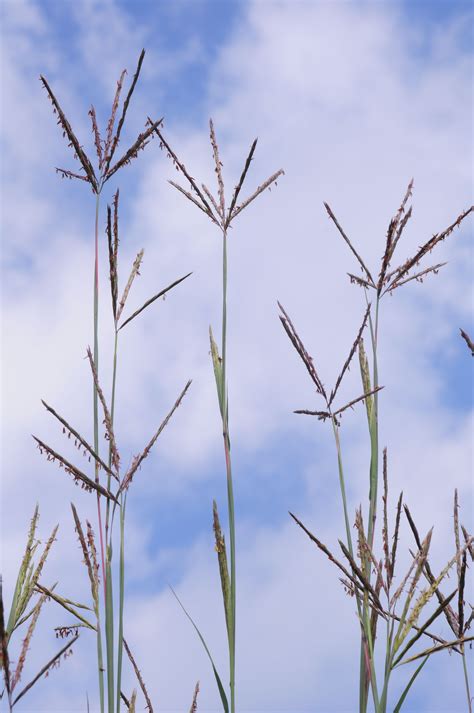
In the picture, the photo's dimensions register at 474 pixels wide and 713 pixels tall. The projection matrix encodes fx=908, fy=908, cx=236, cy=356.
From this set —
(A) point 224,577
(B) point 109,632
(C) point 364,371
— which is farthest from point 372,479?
(B) point 109,632

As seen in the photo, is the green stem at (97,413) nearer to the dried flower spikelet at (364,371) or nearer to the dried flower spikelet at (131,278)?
the dried flower spikelet at (131,278)

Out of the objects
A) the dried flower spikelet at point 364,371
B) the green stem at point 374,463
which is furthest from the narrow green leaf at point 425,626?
the dried flower spikelet at point 364,371

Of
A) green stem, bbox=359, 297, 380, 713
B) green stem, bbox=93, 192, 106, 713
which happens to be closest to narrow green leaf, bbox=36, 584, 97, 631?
green stem, bbox=93, 192, 106, 713

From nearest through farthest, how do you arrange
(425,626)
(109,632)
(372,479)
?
1. (425,626)
2. (109,632)
3. (372,479)

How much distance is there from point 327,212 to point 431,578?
1028 millimetres

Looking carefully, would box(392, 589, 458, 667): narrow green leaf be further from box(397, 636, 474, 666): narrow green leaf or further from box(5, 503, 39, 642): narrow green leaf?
box(5, 503, 39, 642): narrow green leaf

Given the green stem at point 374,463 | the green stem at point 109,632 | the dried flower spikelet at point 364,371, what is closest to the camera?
the green stem at point 109,632

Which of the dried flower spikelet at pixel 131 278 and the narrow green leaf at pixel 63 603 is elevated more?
the dried flower spikelet at pixel 131 278

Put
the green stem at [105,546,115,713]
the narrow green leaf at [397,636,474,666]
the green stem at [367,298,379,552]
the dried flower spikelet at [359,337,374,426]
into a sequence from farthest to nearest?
the dried flower spikelet at [359,337,374,426] → the green stem at [367,298,379,552] → the green stem at [105,546,115,713] → the narrow green leaf at [397,636,474,666]

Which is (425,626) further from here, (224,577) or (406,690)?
(224,577)

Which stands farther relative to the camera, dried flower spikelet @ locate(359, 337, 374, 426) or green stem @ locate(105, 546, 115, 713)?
dried flower spikelet @ locate(359, 337, 374, 426)

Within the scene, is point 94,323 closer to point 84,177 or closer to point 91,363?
point 91,363

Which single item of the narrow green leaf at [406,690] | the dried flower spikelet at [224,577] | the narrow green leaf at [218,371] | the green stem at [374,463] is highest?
the narrow green leaf at [218,371]

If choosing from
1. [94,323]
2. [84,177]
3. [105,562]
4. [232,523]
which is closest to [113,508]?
[105,562]
